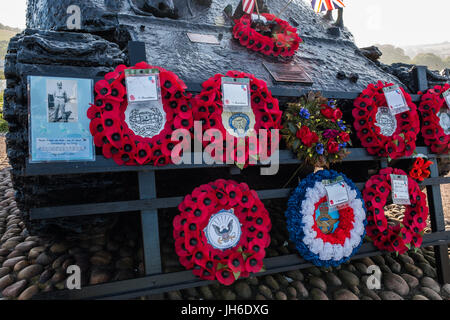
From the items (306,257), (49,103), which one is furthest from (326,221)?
(49,103)

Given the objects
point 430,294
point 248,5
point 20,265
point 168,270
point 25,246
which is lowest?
point 430,294

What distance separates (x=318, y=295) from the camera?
8.41 feet

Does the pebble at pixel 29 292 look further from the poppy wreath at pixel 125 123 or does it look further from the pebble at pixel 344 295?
the pebble at pixel 344 295

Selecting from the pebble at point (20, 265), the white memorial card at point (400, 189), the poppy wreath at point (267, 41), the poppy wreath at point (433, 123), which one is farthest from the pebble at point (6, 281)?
the poppy wreath at point (433, 123)

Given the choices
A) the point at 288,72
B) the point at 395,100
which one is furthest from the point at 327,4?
the point at 395,100

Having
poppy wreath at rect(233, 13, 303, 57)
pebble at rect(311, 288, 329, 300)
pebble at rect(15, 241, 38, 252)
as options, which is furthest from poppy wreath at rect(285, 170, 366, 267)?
pebble at rect(15, 241, 38, 252)

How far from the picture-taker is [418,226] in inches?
113

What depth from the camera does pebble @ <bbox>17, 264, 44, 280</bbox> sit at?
2453mm

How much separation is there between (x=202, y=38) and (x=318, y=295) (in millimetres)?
2707

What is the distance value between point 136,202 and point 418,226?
8.47 ft

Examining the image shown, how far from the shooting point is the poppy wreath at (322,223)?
2.49 meters

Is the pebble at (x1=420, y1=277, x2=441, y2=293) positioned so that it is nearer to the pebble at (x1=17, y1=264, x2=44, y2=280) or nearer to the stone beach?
the stone beach

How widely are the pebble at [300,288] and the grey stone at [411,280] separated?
106 centimetres

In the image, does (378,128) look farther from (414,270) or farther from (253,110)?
(414,270)
